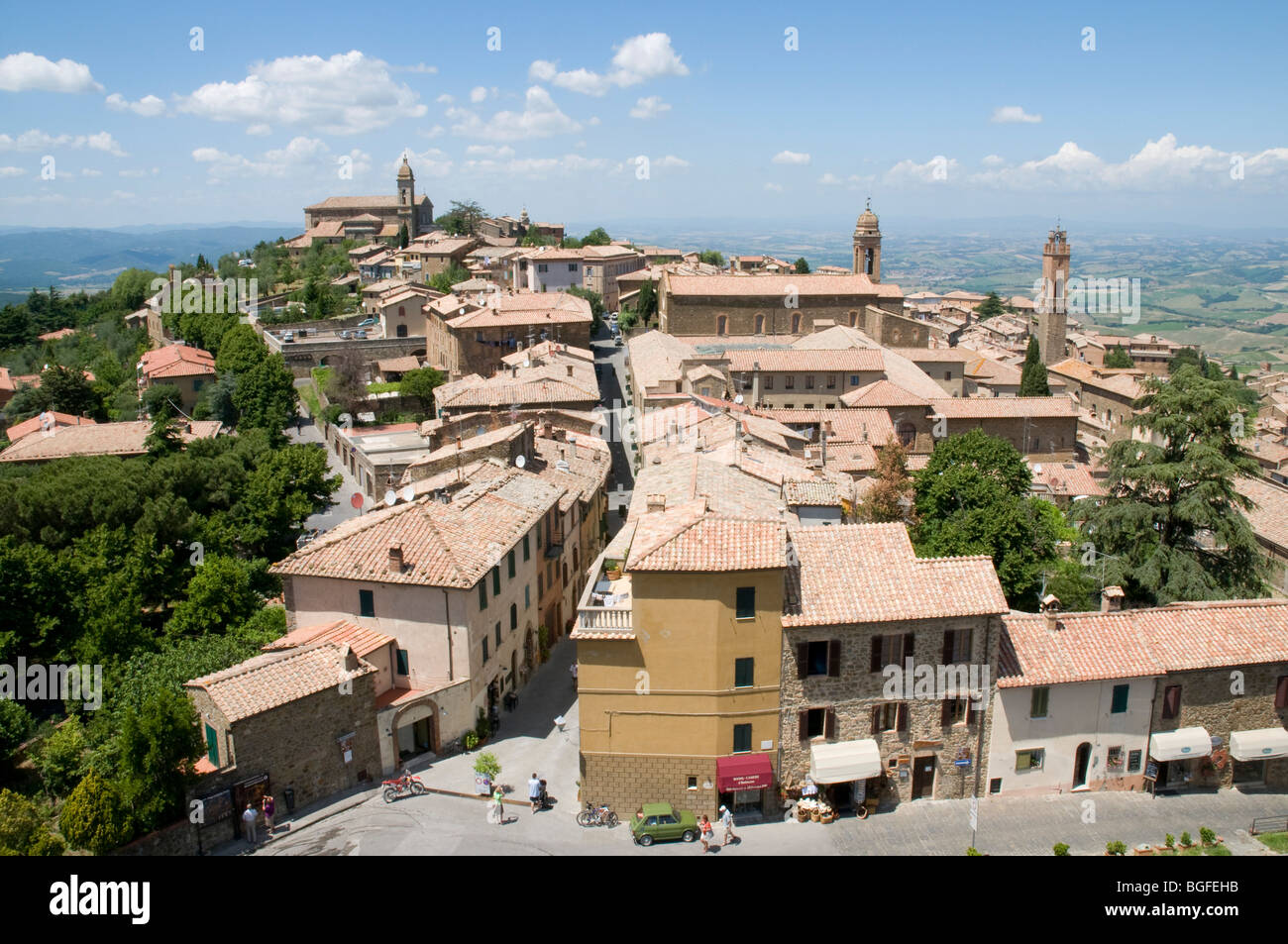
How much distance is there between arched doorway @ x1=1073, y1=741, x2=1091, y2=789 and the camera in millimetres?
23797

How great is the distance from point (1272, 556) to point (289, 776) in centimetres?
3729

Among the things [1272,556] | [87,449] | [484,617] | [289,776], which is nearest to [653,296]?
[87,449]

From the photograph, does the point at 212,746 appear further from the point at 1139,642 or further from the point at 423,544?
the point at 1139,642

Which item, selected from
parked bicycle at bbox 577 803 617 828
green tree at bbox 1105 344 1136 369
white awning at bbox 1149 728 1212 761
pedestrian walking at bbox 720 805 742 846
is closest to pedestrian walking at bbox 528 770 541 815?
parked bicycle at bbox 577 803 617 828

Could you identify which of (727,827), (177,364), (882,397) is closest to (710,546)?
(727,827)

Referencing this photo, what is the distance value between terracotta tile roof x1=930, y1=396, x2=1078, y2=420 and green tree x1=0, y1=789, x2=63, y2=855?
4308 cm

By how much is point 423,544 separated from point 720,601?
807cm

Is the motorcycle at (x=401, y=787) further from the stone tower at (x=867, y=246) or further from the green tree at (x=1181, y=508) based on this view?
the stone tower at (x=867, y=246)

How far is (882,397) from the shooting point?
51.0 meters

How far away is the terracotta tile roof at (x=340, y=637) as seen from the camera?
77.8ft

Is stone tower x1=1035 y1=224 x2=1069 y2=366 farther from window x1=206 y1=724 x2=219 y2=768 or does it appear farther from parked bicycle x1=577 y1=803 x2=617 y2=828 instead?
window x1=206 y1=724 x2=219 y2=768

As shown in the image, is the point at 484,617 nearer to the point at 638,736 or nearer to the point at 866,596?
the point at 638,736

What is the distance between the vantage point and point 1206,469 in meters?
29.8
